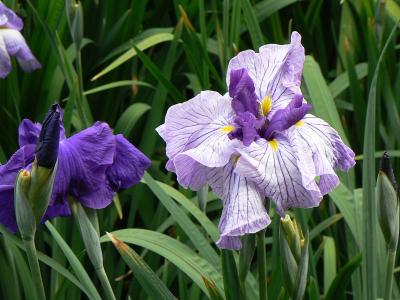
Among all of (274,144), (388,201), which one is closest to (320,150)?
(274,144)

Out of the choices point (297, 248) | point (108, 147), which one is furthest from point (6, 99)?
point (297, 248)

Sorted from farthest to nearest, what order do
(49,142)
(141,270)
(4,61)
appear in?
(4,61)
(141,270)
(49,142)

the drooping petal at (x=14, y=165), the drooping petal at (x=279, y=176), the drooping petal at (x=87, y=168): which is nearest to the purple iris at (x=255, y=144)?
the drooping petal at (x=279, y=176)

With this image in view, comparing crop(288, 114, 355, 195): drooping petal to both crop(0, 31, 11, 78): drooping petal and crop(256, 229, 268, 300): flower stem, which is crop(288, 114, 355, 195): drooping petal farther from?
crop(0, 31, 11, 78): drooping petal

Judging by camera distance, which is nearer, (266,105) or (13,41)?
(266,105)

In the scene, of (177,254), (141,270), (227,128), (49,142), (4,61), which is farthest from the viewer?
(4,61)

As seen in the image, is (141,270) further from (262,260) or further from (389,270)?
(389,270)

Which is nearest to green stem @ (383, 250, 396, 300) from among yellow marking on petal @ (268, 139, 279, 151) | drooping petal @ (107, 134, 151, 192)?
yellow marking on petal @ (268, 139, 279, 151)
